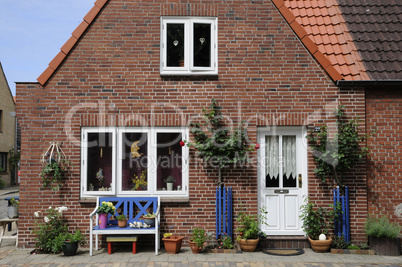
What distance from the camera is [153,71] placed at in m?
9.12

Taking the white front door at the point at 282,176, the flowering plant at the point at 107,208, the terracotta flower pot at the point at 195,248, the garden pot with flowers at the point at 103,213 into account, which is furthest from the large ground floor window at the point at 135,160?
the white front door at the point at 282,176

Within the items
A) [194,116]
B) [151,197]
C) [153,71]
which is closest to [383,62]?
[194,116]

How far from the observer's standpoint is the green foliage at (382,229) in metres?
8.34

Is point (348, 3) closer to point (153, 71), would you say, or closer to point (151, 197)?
point (153, 71)

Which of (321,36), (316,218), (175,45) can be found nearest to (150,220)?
(316,218)

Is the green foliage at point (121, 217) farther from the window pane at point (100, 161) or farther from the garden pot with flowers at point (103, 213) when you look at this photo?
the window pane at point (100, 161)

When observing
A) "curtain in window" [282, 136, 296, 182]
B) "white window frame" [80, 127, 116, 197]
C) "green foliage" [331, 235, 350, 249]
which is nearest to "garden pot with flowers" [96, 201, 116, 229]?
"white window frame" [80, 127, 116, 197]

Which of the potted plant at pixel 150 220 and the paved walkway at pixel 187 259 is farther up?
the potted plant at pixel 150 220

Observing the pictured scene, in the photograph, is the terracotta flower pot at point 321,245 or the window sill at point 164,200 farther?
the window sill at point 164,200

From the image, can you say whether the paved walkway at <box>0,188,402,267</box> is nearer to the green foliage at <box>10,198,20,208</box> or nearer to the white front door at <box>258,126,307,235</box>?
the white front door at <box>258,126,307,235</box>

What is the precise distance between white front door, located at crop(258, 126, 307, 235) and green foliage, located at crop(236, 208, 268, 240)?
0.22 metres

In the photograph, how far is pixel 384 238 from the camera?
27.5 feet

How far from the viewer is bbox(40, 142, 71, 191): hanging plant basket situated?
8766mm

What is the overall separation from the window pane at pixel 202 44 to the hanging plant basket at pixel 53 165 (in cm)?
359
